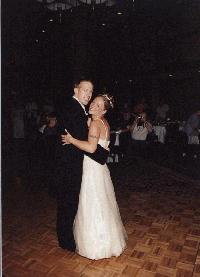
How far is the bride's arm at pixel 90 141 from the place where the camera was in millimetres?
2789

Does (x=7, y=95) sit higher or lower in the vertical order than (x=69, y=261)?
higher

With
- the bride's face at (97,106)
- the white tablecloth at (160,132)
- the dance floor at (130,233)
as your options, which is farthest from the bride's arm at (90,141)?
the white tablecloth at (160,132)

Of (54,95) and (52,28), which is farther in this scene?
(54,95)

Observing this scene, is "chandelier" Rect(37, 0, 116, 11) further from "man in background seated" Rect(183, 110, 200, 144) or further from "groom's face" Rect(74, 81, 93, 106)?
"groom's face" Rect(74, 81, 93, 106)

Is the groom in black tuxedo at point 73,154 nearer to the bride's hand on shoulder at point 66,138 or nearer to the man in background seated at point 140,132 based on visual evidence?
the bride's hand on shoulder at point 66,138

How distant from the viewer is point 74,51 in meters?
12.0

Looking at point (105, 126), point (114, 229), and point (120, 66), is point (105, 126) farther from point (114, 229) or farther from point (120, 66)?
point (120, 66)

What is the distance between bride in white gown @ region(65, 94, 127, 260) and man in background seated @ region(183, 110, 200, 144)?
17.1ft

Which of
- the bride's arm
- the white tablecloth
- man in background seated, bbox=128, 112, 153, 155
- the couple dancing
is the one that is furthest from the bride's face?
the white tablecloth

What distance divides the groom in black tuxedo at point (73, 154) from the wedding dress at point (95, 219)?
7 centimetres

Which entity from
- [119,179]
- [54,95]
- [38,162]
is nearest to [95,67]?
[54,95]

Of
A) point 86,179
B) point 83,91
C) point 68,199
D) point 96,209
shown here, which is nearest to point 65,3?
point 83,91

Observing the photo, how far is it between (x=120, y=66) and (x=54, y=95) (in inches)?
133

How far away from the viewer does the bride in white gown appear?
289 centimetres
